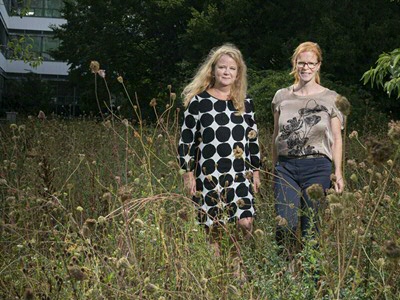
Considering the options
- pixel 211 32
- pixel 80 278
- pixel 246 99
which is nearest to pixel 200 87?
pixel 246 99

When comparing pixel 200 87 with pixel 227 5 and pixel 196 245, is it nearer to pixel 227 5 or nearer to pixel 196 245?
pixel 196 245

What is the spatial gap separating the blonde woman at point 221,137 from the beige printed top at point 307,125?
0.77 ft

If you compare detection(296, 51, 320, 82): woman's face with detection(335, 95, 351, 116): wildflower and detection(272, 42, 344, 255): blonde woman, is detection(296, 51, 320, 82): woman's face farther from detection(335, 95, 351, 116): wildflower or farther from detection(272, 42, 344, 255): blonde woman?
detection(335, 95, 351, 116): wildflower

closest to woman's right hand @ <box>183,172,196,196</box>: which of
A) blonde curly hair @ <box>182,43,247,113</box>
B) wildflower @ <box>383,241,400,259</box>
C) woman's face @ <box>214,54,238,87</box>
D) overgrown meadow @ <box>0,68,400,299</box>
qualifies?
overgrown meadow @ <box>0,68,400,299</box>

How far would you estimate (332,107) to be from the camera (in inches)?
233

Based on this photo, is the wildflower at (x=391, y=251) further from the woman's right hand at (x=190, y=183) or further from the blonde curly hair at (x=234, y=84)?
the blonde curly hair at (x=234, y=84)

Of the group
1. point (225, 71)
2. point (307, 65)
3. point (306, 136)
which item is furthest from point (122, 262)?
point (307, 65)

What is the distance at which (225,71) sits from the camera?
574 centimetres

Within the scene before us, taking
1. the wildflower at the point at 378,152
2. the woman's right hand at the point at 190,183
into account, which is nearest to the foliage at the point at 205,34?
the woman's right hand at the point at 190,183

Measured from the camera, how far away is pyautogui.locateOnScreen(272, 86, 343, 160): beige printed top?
19.3 ft

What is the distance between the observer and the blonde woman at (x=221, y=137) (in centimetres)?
574

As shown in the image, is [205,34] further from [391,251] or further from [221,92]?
[391,251]

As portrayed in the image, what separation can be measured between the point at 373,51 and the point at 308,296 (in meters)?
27.8

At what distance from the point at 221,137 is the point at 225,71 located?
41 cm
